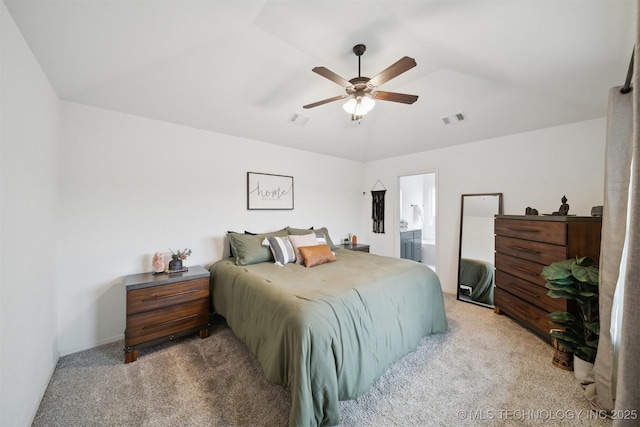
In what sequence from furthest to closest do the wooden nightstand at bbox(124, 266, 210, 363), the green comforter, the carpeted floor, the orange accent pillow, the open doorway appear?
the open doorway
the orange accent pillow
the wooden nightstand at bbox(124, 266, 210, 363)
the carpeted floor
the green comforter

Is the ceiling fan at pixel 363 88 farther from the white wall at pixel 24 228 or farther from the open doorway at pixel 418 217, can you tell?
the open doorway at pixel 418 217

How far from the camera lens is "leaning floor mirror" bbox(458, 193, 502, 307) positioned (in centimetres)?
333

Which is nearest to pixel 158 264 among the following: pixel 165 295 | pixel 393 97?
pixel 165 295

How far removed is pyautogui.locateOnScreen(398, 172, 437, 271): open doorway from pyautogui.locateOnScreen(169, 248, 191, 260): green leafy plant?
4014 millimetres

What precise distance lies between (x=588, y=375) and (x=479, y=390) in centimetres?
84

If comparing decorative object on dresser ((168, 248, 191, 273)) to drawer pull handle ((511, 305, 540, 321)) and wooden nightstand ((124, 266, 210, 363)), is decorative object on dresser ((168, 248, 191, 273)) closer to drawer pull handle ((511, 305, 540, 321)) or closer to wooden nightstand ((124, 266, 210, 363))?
wooden nightstand ((124, 266, 210, 363))

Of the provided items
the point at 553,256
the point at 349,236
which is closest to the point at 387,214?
the point at 349,236

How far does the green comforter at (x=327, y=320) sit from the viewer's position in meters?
1.44

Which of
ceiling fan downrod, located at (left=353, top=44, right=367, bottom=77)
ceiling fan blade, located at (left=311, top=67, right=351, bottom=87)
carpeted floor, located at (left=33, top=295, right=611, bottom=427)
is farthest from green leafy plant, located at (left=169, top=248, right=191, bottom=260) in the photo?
ceiling fan downrod, located at (left=353, top=44, right=367, bottom=77)

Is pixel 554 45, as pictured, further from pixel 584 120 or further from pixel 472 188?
pixel 472 188

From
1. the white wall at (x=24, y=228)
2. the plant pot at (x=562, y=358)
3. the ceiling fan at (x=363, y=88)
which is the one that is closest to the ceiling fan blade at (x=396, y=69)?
the ceiling fan at (x=363, y=88)

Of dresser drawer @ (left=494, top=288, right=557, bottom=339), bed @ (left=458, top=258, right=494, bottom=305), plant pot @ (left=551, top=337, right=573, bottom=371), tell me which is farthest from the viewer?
bed @ (left=458, top=258, right=494, bottom=305)

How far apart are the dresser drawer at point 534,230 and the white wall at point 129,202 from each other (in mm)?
3116

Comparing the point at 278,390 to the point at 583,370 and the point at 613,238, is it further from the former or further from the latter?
the point at 613,238
